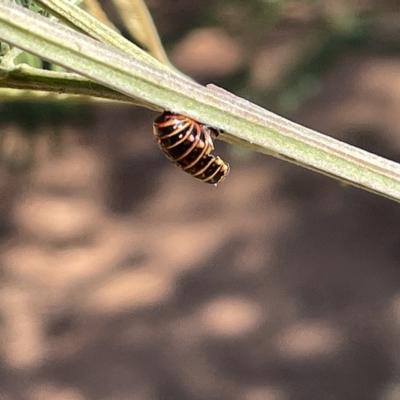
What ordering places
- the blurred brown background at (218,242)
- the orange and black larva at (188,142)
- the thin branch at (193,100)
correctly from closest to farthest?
the thin branch at (193,100), the orange and black larva at (188,142), the blurred brown background at (218,242)

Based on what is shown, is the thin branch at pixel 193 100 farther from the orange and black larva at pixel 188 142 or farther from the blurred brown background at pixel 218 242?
the blurred brown background at pixel 218 242

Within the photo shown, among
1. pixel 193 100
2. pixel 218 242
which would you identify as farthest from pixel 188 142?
pixel 218 242

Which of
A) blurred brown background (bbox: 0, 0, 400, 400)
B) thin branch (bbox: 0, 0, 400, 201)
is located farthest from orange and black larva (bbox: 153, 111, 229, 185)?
blurred brown background (bbox: 0, 0, 400, 400)

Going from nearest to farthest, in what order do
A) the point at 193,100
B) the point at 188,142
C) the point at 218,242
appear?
the point at 193,100 < the point at 188,142 < the point at 218,242

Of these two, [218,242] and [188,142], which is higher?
[218,242]

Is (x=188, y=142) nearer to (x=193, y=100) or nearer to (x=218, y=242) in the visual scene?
(x=193, y=100)

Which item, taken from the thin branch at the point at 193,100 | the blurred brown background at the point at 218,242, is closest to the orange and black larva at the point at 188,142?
the thin branch at the point at 193,100
